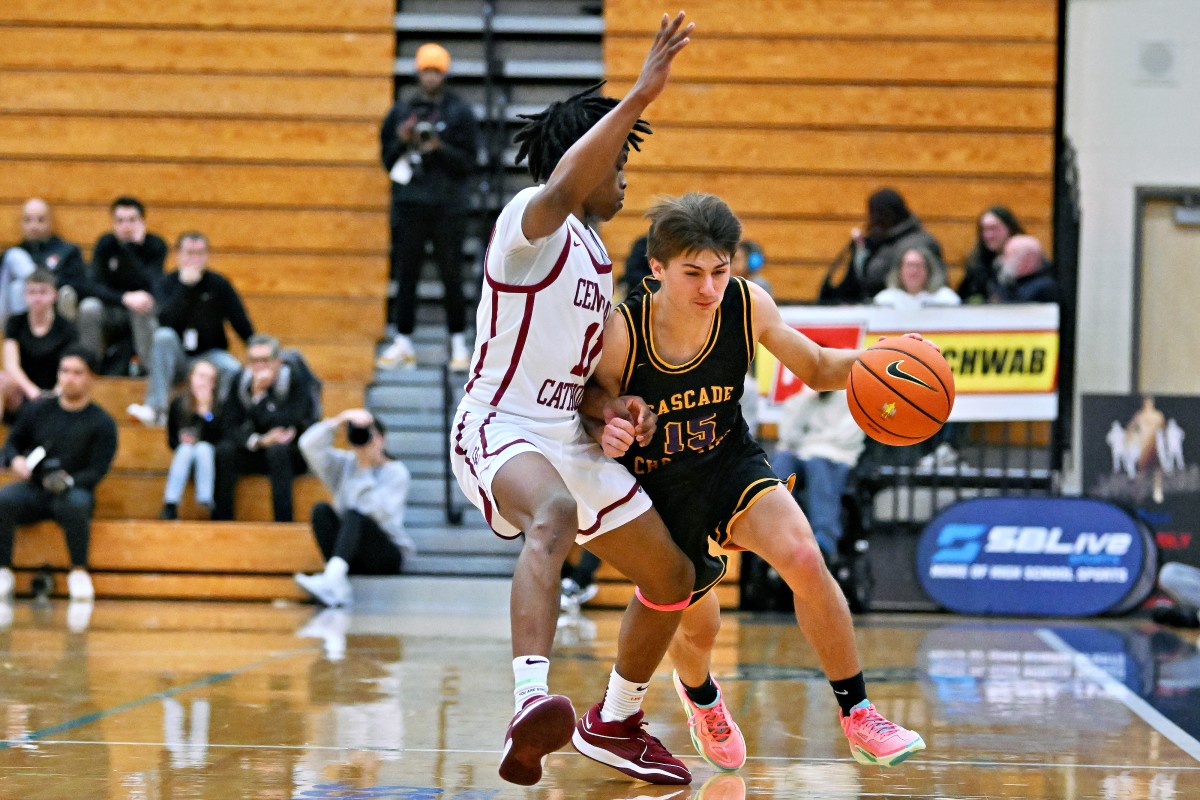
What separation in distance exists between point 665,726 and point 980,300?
605 cm

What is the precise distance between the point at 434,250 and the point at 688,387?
6.91 metres

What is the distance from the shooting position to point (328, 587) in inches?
352

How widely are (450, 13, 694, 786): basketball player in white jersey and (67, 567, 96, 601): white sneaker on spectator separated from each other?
5959 millimetres

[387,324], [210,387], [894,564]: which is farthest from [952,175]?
[210,387]

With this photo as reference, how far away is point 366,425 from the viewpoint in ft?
29.9

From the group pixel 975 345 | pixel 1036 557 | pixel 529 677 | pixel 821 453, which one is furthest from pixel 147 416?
pixel 529 677

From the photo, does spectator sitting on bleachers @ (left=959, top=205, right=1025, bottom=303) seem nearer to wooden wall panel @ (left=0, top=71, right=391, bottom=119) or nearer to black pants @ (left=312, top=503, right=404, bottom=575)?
black pants @ (left=312, top=503, right=404, bottom=575)

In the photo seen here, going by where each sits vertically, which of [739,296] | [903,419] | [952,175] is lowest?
[903,419]

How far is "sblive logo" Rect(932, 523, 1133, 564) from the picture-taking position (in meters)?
9.04

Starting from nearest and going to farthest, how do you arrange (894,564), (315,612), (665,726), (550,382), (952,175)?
(550,382) → (665,726) → (315,612) → (894,564) → (952,175)

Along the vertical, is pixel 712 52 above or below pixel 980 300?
above

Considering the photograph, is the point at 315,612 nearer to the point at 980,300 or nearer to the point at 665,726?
the point at 665,726

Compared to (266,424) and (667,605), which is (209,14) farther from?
(667,605)

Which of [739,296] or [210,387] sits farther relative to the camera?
[210,387]
